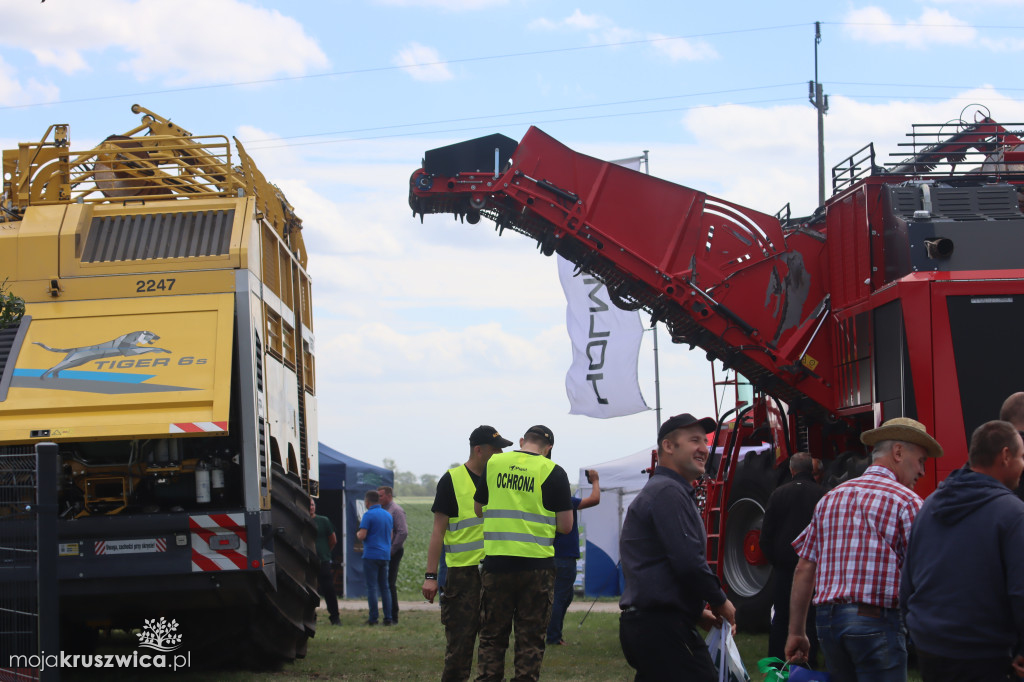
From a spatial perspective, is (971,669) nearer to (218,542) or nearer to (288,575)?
(218,542)

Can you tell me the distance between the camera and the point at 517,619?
289 inches

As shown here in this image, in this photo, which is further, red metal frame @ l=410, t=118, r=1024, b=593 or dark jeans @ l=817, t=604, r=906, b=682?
red metal frame @ l=410, t=118, r=1024, b=593

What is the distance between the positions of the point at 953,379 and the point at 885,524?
3.26m

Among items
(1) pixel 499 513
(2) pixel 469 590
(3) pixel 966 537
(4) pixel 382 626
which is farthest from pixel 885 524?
(4) pixel 382 626

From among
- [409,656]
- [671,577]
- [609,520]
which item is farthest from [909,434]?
[609,520]

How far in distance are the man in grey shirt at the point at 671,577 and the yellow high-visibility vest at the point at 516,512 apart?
6.89 ft

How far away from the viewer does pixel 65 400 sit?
8.03 m

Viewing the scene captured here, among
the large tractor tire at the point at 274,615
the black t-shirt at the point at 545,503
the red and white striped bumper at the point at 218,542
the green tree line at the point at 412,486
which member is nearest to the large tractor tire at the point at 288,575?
the large tractor tire at the point at 274,615

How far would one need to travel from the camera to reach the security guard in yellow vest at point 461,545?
7836 mm

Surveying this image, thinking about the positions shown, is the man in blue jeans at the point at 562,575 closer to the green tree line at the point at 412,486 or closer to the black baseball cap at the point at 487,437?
the black baseball cap at the point at 487,437

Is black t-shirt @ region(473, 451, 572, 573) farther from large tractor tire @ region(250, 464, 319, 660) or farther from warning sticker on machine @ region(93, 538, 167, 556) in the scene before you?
warning sticker on machine @ region(93, 538, 167, 556)

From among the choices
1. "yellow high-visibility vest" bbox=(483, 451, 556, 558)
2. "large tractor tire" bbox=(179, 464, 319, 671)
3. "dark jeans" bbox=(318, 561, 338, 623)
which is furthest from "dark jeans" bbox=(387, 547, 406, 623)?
"yellow high-visibility vest" bbox=(483, 451, 556, 558)

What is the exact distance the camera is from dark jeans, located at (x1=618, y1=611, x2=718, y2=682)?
16.1ft

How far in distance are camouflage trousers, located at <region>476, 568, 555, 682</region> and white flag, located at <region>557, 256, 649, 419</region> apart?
31.6 ft
